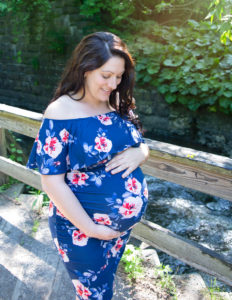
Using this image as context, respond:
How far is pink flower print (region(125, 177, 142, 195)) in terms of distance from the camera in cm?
136

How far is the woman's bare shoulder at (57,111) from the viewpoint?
3.99ft

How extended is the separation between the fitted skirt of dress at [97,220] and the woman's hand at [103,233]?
0.02 metres

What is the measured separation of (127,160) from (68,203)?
1.06 ft

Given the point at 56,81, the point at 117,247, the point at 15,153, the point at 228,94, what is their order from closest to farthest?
1. the point at 117,247
2. the point at 15,153
3. the point at 228,94
4. the point at 56,81

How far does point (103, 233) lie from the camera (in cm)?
129

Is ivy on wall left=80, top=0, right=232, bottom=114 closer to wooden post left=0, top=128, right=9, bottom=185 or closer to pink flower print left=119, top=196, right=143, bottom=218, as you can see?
wooden post left=0, top=128, right=9, bottom=185

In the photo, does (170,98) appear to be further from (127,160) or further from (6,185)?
(127,160)

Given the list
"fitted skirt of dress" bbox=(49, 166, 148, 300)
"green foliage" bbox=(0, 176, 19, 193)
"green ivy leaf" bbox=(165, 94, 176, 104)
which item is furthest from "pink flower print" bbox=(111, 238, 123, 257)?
"green ivy leaf" bbox=(165, 94, 176, 104)

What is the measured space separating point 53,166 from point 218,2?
142 cm

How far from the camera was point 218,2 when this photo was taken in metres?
1.87

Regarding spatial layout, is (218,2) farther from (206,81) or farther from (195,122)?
(195,122)

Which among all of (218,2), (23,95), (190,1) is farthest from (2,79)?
(218,2)

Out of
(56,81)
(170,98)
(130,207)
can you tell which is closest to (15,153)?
(130,207)

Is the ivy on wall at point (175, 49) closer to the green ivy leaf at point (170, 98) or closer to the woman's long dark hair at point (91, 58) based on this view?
the green ivy leaf at point (170, 98)
